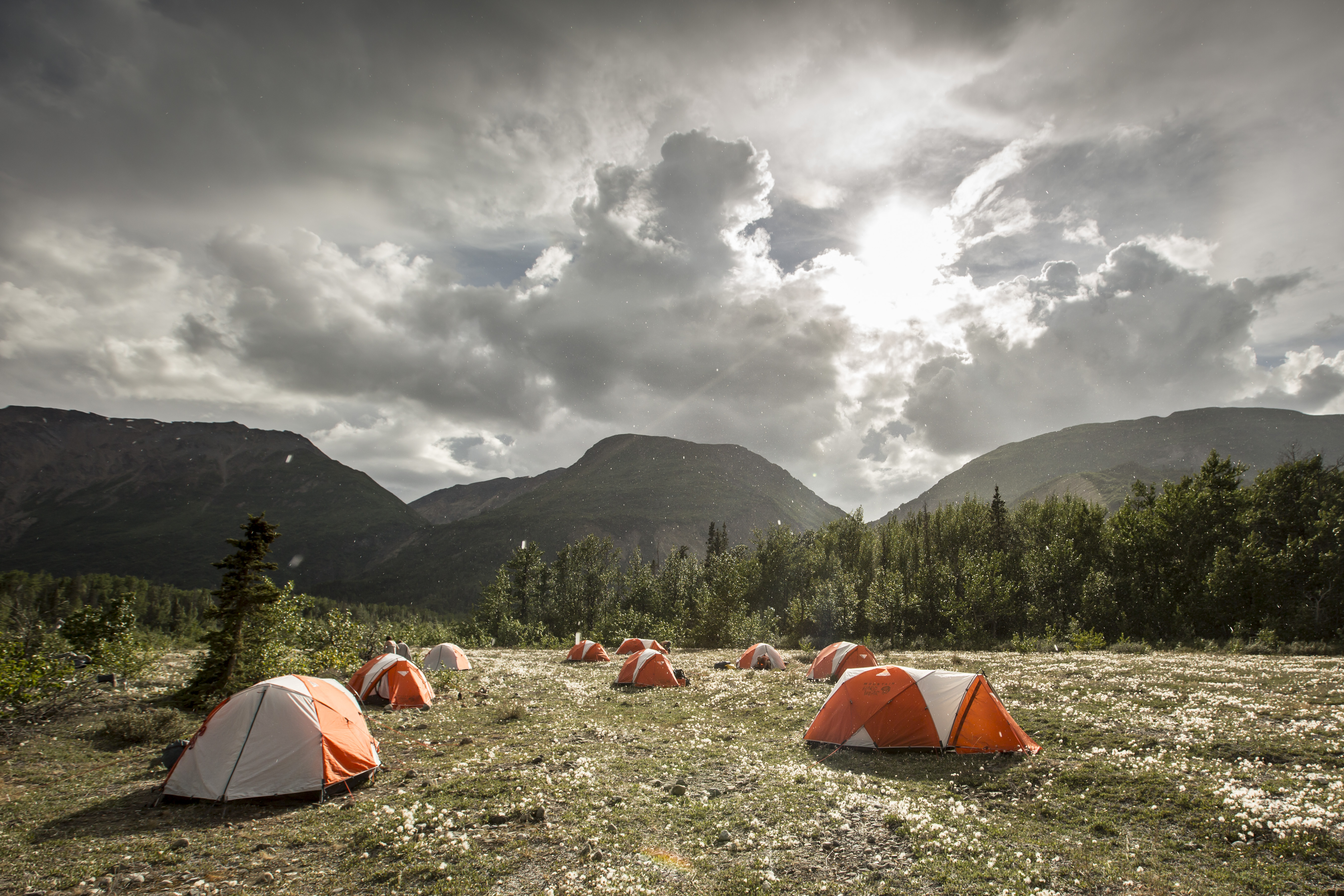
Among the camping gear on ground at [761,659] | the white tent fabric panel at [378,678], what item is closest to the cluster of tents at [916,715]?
the white tent fabric panel at [378,678]

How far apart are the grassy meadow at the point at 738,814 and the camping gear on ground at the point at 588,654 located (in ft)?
92.5

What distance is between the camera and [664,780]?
49.6ft

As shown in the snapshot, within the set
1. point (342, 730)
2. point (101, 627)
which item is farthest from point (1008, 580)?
point (101, 627)

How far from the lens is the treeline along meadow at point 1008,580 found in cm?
4978

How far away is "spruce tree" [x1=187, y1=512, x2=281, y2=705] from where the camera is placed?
68.5 ft

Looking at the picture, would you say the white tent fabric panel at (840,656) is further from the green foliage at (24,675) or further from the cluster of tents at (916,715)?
the green foliage at (24,675)

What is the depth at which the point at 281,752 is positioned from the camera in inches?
555

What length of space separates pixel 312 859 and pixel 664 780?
7.93 metres

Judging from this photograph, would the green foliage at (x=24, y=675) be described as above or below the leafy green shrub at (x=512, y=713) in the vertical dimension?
above

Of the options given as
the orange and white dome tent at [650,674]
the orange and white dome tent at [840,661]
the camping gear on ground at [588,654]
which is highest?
the orange and white dome tent at [840,661]

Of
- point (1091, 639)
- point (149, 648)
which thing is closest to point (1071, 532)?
point (1091, 639)

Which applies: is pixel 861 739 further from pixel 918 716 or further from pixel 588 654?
pixel 588 654

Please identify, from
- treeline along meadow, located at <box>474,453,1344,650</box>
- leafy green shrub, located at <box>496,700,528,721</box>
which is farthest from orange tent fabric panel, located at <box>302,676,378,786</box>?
treeline along meadow, located at <box>474,453,1344,650</box>

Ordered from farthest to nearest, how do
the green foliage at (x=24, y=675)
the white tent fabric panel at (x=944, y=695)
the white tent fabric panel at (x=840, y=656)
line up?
the white tent fabric panel at (x=840, y=656) < the green foliage at (x=24, y=675) < the white tent fabric panel at (x=944, y=695)
